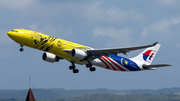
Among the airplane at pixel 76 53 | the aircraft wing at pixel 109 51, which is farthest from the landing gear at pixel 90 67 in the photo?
the aircraft wing at pixel 109 51

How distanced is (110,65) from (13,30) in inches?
649

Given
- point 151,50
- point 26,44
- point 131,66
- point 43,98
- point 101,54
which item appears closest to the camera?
point 26,44

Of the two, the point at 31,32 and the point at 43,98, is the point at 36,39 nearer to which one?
the point at 31,32

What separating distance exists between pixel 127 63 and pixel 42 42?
1567cm

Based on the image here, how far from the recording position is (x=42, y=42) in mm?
53156

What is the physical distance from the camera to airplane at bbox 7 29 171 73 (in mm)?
52500

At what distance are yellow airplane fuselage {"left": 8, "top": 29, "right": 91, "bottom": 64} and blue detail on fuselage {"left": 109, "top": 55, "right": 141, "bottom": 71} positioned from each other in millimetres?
A: 7967

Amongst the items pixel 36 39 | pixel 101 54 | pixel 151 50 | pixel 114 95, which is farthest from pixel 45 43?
pixel 114 95

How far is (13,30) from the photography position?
2077 inches

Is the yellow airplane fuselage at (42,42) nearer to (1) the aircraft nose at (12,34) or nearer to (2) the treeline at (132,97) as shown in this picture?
(1) the aircraft nose at (12,34)

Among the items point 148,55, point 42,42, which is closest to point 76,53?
point 42,42

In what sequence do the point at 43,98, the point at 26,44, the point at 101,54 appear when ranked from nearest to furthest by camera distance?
1. the point at 26,44
2. the point at 101,54
3. the point at 43,98

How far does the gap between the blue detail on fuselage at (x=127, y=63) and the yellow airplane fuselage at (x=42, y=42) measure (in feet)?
26.1

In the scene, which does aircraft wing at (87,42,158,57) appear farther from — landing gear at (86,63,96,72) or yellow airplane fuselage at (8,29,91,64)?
yellow airplane fuselage at (8,29,91,64)
